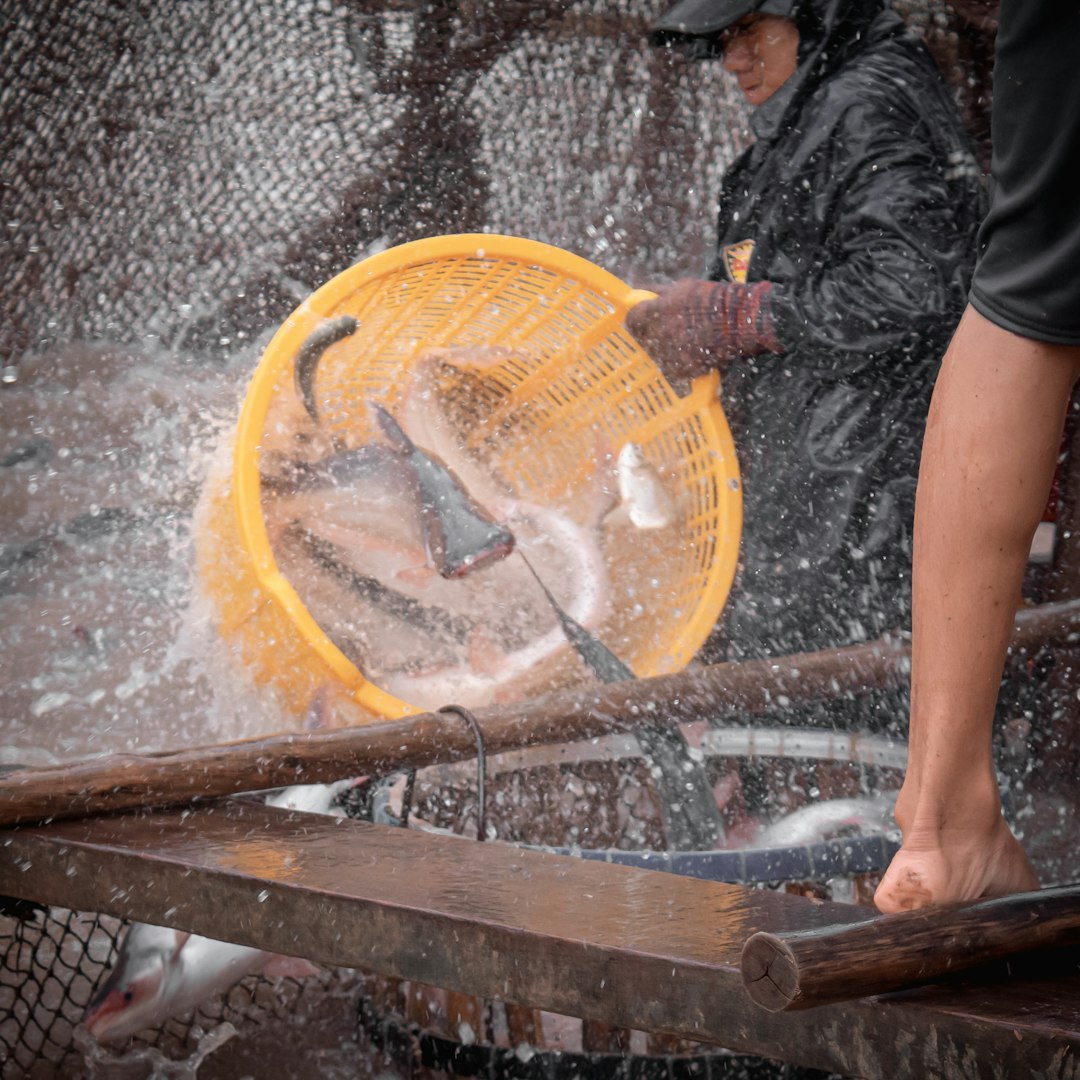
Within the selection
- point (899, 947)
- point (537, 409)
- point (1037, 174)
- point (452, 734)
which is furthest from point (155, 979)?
point (537, 409)

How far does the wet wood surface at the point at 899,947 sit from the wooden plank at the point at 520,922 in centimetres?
4

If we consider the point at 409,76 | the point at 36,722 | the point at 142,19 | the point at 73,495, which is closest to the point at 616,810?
the point at 36,722

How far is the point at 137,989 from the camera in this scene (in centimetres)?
181

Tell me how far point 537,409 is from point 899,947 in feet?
7.75

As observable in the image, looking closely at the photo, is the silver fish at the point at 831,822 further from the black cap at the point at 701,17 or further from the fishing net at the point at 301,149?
the fishing net at the point at 301,149

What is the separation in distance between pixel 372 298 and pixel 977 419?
1.92m

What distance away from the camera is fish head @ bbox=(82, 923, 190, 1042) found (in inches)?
71.2

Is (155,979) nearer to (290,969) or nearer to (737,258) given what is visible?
(290,969)

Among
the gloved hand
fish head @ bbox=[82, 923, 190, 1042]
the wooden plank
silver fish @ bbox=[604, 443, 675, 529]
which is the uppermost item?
the wooden plank

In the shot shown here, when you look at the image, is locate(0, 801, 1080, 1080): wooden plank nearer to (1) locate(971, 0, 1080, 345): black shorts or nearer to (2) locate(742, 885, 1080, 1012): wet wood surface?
(2) locate(742, 885, 1080, 1012): wet wood surface

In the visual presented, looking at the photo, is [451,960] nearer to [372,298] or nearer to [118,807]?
[118,807]

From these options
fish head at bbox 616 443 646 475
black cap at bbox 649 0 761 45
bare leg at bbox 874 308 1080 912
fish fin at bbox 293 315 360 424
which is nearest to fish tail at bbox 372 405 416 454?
fish fin at bbox 293 315 360 424

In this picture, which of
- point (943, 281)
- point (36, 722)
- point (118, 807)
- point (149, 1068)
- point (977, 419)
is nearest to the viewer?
point (977, 419)

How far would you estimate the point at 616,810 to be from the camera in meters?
2.63
